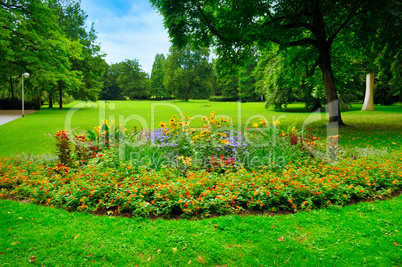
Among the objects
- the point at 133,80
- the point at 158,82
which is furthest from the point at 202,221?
the point at 158,82

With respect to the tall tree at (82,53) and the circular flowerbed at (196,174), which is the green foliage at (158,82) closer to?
the tall tree at (82,53)

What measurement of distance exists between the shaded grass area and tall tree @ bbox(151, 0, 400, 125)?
8.15 metres

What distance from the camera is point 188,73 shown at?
5750 centimetres

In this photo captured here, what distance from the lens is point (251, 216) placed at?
3.68 meters

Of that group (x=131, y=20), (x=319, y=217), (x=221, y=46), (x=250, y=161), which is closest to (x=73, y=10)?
(x=131, y=20)

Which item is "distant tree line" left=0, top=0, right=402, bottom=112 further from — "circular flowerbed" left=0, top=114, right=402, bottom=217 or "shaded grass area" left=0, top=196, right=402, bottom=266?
"shaded grass area" left=0, top=196, right=402, bottom=266

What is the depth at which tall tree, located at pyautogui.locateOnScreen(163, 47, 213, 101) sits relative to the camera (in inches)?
2217

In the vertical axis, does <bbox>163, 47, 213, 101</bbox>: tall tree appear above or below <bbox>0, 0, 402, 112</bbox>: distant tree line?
above

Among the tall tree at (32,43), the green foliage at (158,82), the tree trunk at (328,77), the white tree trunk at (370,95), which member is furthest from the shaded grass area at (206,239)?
the green foliage at (158,82)

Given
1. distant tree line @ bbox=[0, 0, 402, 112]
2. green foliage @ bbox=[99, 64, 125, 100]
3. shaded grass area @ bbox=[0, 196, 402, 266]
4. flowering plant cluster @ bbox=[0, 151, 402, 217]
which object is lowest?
shaded grass area @ bbox=[0, 196, 402, 266]

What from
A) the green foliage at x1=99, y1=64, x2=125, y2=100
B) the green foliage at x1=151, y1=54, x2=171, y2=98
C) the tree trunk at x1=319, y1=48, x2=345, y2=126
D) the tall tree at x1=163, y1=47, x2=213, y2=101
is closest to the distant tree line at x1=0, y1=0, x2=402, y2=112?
the tree trunk at x1=319, y1=48, x2=345, y2=126

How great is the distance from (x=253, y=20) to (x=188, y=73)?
4694cm

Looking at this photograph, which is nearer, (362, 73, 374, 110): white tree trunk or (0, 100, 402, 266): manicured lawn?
(0, 100, 402, 266): manicured lawn

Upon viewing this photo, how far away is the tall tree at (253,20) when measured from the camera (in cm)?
1048
